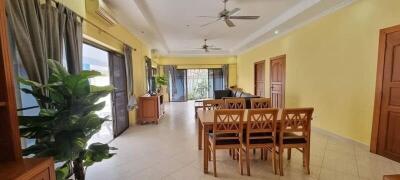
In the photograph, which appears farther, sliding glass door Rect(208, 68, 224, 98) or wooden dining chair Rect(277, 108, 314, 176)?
sliding glass door Rect(208, 68, 224, 98)

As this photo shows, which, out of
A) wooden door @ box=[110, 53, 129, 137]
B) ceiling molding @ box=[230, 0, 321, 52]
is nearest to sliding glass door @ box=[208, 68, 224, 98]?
ceiling molding @ box=[230, 0, 321, 52]

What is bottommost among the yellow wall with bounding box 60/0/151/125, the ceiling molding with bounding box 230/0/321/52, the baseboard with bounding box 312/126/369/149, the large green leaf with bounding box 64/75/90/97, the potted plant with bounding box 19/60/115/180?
the baseboard with bounding box 312/126/369/149

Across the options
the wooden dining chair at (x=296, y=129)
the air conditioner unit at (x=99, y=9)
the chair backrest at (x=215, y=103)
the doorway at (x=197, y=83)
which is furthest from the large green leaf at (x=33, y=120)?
the doorway at (x=197, y=83)

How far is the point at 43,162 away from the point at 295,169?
111 inches

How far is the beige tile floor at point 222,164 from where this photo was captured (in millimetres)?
2586

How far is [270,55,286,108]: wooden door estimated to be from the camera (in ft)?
19.9

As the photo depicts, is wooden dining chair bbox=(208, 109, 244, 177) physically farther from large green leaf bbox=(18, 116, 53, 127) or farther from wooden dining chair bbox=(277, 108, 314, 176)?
large green leaf bbox=(18, 116, 53, 127)

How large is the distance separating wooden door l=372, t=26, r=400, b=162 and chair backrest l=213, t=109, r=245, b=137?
2.35 metres

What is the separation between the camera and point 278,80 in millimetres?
6406

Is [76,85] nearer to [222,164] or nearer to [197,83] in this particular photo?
[222,164]

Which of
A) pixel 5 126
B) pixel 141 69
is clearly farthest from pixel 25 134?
pixel 141 69

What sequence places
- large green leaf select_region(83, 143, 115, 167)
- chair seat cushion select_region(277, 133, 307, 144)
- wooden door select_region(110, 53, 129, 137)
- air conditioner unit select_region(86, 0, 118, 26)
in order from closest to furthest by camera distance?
large green leaf select_region(83, 143, 115, 167)
chair seat cushion select_region(277, 133, 307, 144)
air conditioner unit select_region(86, 0, 118, 26)
wooden door select_region(110, 53, 129, 137)

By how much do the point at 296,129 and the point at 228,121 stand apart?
90 centimetres

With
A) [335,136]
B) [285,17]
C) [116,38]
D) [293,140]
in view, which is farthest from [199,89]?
[293,140]
